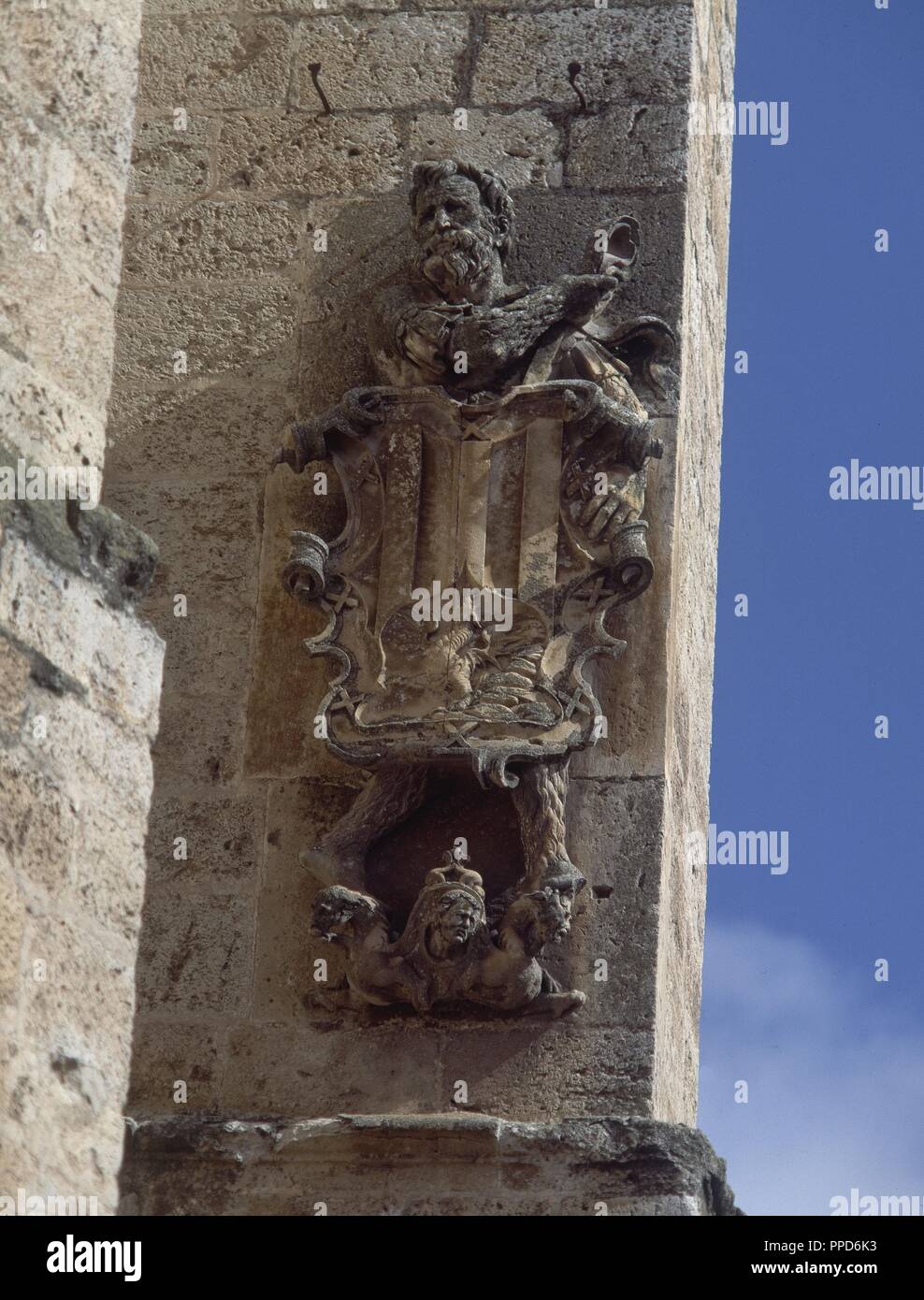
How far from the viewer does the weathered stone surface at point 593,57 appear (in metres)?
7.09

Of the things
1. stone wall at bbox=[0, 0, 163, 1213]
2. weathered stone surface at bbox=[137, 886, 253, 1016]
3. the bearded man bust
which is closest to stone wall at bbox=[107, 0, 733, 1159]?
weathered stone surface at bbox=[137, 886, 253, 1016]

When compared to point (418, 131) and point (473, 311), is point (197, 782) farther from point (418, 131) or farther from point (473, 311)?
point (418, 131)

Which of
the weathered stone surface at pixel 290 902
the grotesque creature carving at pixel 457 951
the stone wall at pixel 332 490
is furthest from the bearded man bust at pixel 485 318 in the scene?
the grotesque creature carving at pixel 457 951

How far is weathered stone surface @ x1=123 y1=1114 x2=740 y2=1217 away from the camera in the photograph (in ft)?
19.6

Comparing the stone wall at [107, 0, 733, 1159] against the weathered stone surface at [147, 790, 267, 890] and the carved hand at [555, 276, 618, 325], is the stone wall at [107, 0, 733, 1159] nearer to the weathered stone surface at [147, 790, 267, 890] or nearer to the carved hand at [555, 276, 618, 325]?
the weathered stone surface at [147, 790, 267, 890]

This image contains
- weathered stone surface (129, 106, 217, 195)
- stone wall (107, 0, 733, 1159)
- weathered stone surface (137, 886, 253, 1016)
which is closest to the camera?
stone wall (107, 0, 733, 1159)

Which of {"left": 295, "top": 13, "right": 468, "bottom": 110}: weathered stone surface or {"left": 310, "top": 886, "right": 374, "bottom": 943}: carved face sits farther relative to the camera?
{"left": 295, "top": 13, "right": 468, "bottom": 110}: weathered stone surface

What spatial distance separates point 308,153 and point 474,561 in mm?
1242

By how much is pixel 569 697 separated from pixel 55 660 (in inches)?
105

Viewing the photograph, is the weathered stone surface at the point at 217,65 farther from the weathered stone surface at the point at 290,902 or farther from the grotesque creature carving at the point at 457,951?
the grotesque creature carving at the point at 457,951

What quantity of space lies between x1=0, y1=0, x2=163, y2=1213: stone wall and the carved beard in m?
2.39

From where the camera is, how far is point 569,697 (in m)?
6.38
